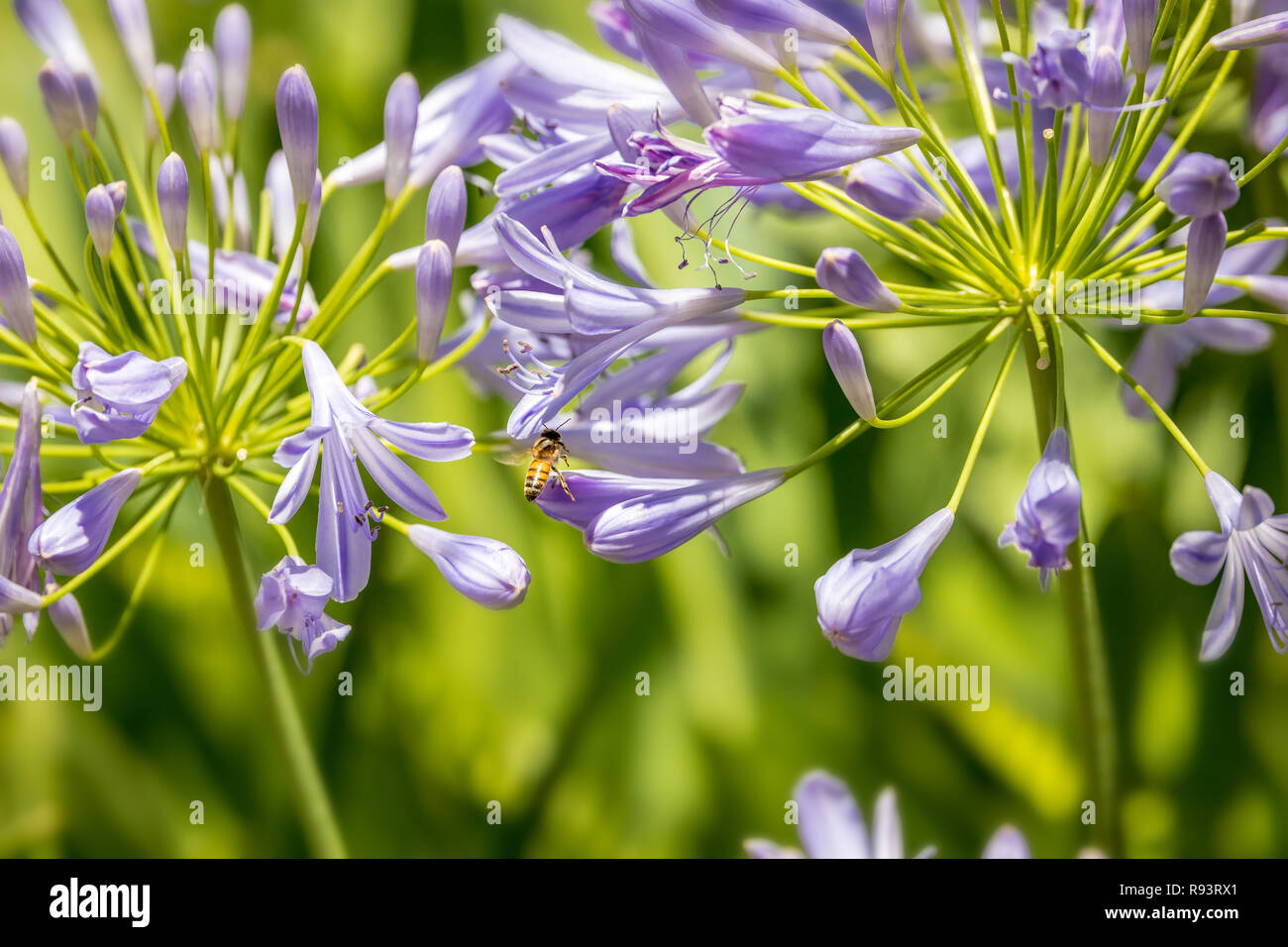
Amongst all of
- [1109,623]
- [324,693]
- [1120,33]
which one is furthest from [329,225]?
[1109,623]

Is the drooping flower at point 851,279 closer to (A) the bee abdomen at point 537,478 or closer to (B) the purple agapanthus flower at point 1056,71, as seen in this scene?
(B) the purple agapanthus flower at point 1056,71

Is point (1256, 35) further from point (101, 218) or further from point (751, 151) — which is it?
point (101, 218)

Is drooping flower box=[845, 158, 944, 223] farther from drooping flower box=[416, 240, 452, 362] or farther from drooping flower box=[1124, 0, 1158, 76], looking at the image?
drooping flower box=[416, 240, 452, 362]

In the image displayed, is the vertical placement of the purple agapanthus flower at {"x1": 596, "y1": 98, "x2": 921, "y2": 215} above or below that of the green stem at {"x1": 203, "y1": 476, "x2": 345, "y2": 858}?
above

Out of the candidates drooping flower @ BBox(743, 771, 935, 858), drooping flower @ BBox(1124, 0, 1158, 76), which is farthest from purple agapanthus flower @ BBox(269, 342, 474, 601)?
drooping flower @ BBox(1124, 0, 1158, 76)

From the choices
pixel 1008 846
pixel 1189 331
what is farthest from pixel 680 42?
pixel 1008 846

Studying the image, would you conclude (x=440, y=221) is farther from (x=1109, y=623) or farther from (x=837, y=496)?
(x=1109, y=623)
